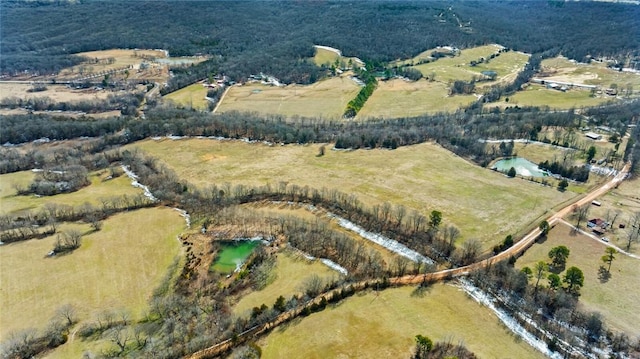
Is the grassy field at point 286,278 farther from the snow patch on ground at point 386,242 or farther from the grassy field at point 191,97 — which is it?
the grassy field at point 191,97

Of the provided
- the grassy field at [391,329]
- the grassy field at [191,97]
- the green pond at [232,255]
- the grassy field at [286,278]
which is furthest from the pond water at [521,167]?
the grassy field at [191,97]

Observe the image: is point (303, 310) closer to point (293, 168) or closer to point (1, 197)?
point (293, 168)

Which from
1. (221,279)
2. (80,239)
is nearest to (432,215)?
(221,279)

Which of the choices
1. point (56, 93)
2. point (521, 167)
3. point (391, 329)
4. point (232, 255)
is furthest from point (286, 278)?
point (56, 93)

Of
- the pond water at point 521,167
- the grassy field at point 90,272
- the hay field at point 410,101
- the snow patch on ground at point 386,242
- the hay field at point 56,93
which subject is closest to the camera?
the grassy field at point 90,272

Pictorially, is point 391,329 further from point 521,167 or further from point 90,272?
point 521,167

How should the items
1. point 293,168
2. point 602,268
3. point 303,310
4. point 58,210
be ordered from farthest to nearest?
point 293,168
point 58,210
point 602,268
point 303,310

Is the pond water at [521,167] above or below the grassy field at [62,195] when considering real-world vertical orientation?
below

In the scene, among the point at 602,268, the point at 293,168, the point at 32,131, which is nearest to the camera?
the point at 602,268
